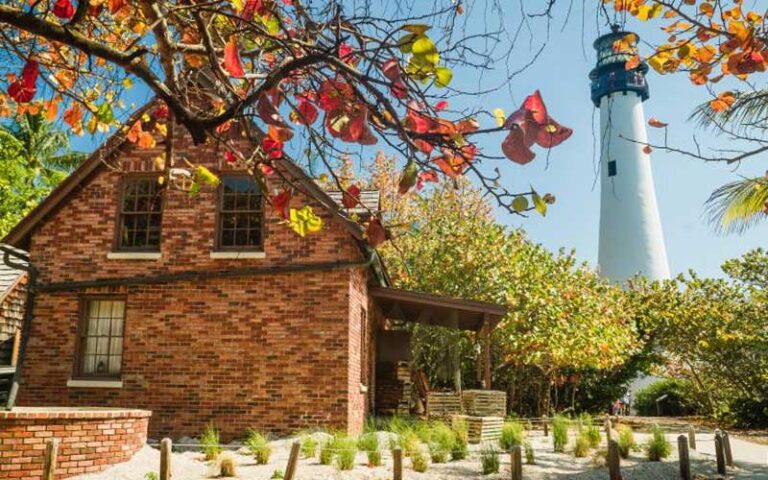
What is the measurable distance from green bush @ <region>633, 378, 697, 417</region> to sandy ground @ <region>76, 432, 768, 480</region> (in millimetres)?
16243

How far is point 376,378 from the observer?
18.8 m

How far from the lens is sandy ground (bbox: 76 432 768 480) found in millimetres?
9328

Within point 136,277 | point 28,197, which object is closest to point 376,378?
point 136,277

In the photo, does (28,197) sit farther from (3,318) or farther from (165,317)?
(165,317)

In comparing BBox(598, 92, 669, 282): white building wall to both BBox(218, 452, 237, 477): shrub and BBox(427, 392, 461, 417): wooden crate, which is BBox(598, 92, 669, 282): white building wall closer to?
BBox(427, 392, 461, 417): wooden crate

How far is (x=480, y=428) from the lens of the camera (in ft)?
45.1

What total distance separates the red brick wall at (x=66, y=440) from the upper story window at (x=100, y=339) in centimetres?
379

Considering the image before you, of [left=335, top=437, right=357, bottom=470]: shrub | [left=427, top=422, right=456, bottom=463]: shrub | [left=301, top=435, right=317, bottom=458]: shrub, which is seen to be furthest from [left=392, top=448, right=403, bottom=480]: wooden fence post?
[left=301, top=435, right=317, bottom=458]: shrub

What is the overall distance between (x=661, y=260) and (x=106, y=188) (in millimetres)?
32570

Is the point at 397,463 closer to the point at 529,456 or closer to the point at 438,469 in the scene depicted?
the point at 438,469

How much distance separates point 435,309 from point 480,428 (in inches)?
151

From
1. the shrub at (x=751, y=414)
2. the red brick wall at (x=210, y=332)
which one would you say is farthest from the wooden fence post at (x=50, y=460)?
the shrub at (x=751, y=414)

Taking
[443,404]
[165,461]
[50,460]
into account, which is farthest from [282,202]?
[443,404]

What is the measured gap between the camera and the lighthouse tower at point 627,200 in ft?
126
